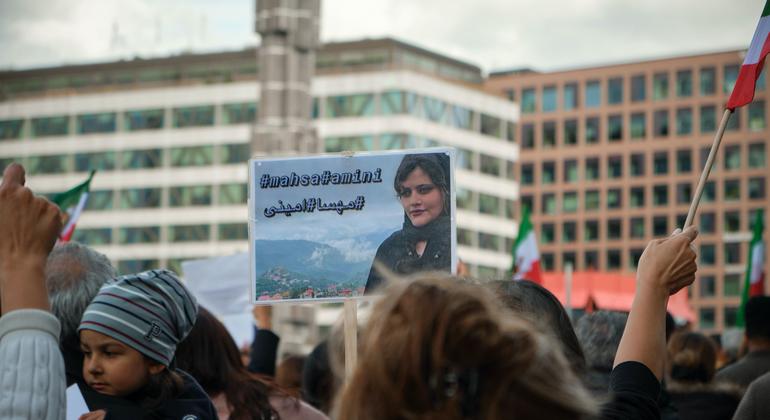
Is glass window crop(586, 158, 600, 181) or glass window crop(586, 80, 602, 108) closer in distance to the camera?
glass window crop(586, 158, 600, 181)

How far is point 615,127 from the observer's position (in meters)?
112

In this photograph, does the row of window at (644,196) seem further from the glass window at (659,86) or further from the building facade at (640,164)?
the glass window at (659,86)

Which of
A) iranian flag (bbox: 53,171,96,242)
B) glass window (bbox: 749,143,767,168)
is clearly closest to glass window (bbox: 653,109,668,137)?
glass window (bbox: 749,143,767,168)

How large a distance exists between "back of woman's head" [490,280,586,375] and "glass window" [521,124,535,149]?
11159 cm

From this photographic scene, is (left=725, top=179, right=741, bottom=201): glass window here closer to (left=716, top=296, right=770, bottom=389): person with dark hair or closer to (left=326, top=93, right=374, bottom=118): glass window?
(left=326, top=93, right=374, bottom=118): glass window

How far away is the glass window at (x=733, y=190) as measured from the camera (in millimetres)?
108125

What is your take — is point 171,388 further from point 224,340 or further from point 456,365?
point 456,365

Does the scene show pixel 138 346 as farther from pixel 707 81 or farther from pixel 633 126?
pixel 633 126

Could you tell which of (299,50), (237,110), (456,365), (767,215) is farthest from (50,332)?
(767,215)

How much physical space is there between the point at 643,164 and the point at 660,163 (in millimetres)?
1231

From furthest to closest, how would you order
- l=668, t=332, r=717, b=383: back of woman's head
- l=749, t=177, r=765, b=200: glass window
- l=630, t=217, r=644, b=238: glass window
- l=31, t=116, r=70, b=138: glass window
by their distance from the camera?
l=630, t=217, r=644, b=238: glass window, l=749, t=177, r=765, b=200: glass window, l=31, t=116, r=70, b=138: glass window, l=668, t=332, r=717, b=383: back of woman's head

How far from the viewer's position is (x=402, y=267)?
16.9ft

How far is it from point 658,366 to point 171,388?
155 centimetres

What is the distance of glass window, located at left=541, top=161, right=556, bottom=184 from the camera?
114 metres
